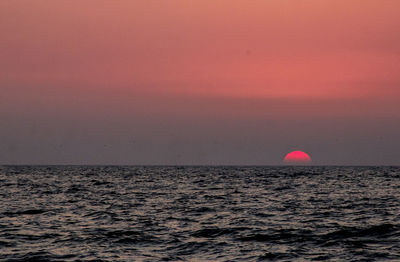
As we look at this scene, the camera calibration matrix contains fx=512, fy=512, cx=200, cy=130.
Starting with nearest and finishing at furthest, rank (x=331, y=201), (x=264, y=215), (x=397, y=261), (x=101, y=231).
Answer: (x=397, y=261) → (x=101, y=231) → (x=264, y=215) → (x=331, y=201)

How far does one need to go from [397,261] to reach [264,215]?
1287 centimetres

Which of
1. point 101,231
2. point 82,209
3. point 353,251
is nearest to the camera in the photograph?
point 353,251

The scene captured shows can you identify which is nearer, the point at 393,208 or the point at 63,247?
the point at 63,247

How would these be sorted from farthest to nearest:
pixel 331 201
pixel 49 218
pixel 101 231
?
pixel 331 201
pixel 49 218
pixel 101 231

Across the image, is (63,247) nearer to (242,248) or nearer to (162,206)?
(242,248)

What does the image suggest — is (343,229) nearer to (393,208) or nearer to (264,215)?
(264,215)

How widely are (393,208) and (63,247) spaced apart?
885 inches

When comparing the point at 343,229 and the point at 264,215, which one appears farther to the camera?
the point at 264,215

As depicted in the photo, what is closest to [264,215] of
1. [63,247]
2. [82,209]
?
[82,209]

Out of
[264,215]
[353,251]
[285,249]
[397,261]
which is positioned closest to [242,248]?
[285,249]

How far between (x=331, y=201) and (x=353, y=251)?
2100 cm

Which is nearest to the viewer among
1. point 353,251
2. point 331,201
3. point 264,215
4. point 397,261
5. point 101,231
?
point 397,261

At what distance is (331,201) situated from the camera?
39469 mm

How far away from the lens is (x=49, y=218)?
27.6 m
